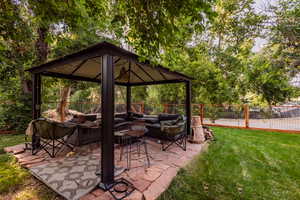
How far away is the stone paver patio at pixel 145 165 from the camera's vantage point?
1897 millimetres

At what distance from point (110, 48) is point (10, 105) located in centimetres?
608

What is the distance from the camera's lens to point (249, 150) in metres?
3.80

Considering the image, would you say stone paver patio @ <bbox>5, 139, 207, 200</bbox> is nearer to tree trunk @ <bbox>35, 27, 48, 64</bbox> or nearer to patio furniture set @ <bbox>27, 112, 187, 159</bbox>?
patio furniture set @ <bbox>27, 112, 187, 159</bbox>

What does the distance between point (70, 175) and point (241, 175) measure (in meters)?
3.26

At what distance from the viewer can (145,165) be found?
8.95ft

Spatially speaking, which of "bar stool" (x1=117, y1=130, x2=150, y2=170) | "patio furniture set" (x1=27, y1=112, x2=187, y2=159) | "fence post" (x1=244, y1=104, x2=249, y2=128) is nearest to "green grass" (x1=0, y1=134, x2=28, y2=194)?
"patio furniture set" (x1=27, y1=112, x2=187, y2=159)

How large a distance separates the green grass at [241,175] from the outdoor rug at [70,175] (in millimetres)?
1216

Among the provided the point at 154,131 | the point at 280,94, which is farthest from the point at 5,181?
the point at 280,94

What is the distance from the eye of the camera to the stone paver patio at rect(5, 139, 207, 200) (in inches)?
74.7

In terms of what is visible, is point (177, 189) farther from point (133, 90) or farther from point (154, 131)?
point (133, 90)

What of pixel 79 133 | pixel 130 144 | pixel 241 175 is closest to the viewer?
pixel 241 175

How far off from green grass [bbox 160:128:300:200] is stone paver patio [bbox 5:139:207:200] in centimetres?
18

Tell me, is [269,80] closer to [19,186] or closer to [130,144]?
[130,144]

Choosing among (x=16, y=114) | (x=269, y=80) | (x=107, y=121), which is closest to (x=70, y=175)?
(x=107, y=121)
